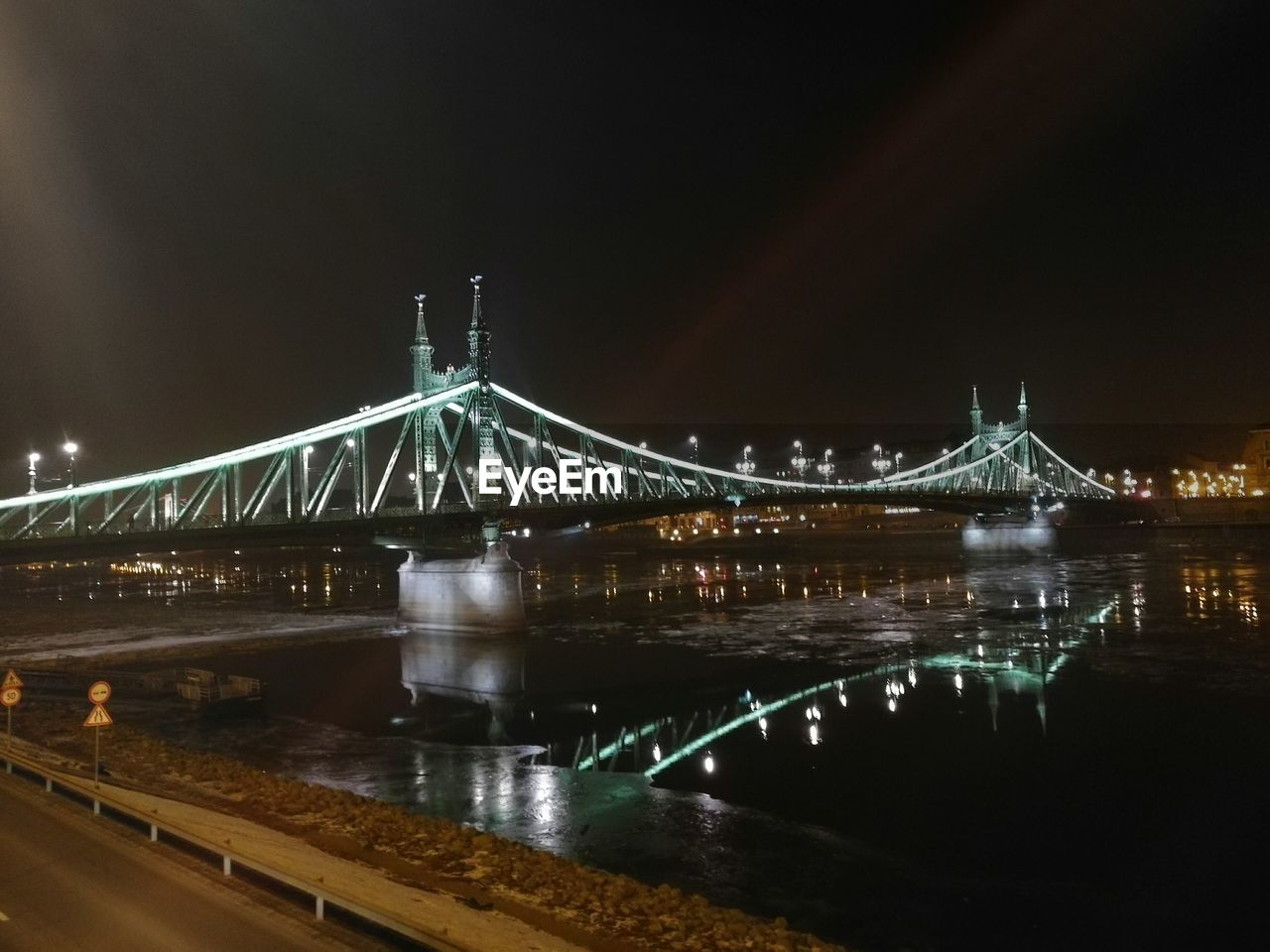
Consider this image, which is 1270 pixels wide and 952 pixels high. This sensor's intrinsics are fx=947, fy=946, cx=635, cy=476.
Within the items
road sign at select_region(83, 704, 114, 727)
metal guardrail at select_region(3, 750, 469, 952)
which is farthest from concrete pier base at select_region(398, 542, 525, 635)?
road sign at select_region(83, 704, 114, 727)

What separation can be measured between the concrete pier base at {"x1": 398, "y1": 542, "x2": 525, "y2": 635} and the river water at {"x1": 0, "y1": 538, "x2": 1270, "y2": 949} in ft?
4.37

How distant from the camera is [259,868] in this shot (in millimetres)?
9031

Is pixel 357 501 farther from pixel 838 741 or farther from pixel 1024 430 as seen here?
pixel 1024 430

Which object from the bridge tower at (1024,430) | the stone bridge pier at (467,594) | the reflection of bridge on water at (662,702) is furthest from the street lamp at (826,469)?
the reflection of bridge on water at (662,702)

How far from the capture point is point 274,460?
46.2 meters

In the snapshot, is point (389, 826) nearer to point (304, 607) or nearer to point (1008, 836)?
point (1008, 836)

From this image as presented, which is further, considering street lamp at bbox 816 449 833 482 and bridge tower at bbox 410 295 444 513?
street lamp at bbox 816 449 833 482

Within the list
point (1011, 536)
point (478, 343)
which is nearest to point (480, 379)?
point (478, 343)

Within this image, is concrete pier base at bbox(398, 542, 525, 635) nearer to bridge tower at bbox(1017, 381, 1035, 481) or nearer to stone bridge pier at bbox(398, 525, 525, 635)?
stone bridge pier at bbox(398, 525, 525, 635)

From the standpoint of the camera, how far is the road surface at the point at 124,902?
7.55 metres

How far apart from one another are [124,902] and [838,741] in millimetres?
15263

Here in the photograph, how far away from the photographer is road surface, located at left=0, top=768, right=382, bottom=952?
7.55m

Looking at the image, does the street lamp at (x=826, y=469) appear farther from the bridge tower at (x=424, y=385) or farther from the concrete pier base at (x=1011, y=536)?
the bridge tower at (x=424, y=385)

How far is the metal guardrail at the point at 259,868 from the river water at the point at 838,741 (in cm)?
476
